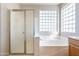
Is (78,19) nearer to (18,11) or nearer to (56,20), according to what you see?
(56,20)

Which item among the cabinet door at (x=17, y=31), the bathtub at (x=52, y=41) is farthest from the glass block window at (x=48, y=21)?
the cabinet door at (x=17, y=31)

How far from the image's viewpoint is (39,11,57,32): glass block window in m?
3.79

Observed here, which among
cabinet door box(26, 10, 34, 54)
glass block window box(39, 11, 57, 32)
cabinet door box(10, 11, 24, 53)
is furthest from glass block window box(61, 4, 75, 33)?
cabinet door box(10, 11, 24, 53)

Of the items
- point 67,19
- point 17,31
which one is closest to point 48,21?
point 67,19

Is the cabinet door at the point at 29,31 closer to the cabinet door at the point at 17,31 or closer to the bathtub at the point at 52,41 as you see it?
the cabinet door at the point at 17,31

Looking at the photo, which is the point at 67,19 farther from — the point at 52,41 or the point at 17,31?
the point at 17,31

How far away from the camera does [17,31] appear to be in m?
4.00

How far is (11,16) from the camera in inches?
153

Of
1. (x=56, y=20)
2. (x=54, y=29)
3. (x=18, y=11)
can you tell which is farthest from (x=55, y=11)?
(x=18, y=11)

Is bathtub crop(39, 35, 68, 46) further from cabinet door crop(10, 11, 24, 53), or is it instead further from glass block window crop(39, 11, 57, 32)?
cabinet door crop(10, 11, 24, 53)

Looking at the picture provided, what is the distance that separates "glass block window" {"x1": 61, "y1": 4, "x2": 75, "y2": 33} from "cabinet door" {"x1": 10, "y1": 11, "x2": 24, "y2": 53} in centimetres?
129

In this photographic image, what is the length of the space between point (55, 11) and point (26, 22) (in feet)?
3.25

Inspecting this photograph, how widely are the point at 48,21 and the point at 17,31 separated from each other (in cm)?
105

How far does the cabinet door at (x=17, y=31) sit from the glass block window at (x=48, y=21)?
67 cm
